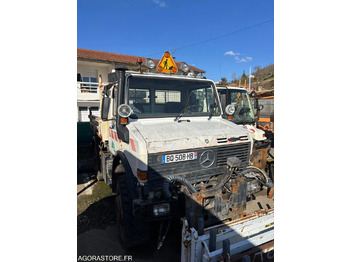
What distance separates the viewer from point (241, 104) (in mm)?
7105

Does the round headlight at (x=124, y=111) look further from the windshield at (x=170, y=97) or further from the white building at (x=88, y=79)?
the white building at (x=88, y=79)

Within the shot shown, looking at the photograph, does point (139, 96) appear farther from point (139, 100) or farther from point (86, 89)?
point (86, 89)

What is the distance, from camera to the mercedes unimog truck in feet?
7.66

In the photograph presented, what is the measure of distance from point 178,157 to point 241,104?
5.04 m

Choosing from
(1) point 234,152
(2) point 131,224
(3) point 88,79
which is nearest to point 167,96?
(1) point 234,152

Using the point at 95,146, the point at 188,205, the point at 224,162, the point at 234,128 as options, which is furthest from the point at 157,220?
the point at 95,146

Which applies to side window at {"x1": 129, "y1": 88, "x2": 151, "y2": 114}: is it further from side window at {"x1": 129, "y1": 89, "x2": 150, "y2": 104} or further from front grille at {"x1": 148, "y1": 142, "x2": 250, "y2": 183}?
front grille at {"x1": 148, "y1": 142, "x2": 250, "y2": 183}

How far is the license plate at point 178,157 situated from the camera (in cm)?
273

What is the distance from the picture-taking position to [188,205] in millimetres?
2525

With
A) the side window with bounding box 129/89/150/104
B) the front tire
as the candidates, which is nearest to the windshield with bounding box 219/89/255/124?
the side window with bounding box 129/89/150/104

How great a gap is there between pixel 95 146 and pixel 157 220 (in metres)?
4.34

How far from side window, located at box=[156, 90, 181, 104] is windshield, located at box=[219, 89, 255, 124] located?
3.60 meters

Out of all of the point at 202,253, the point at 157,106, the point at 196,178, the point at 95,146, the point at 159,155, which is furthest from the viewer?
the point at 95,146

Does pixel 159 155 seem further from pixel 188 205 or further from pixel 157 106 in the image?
pixel 157 106
